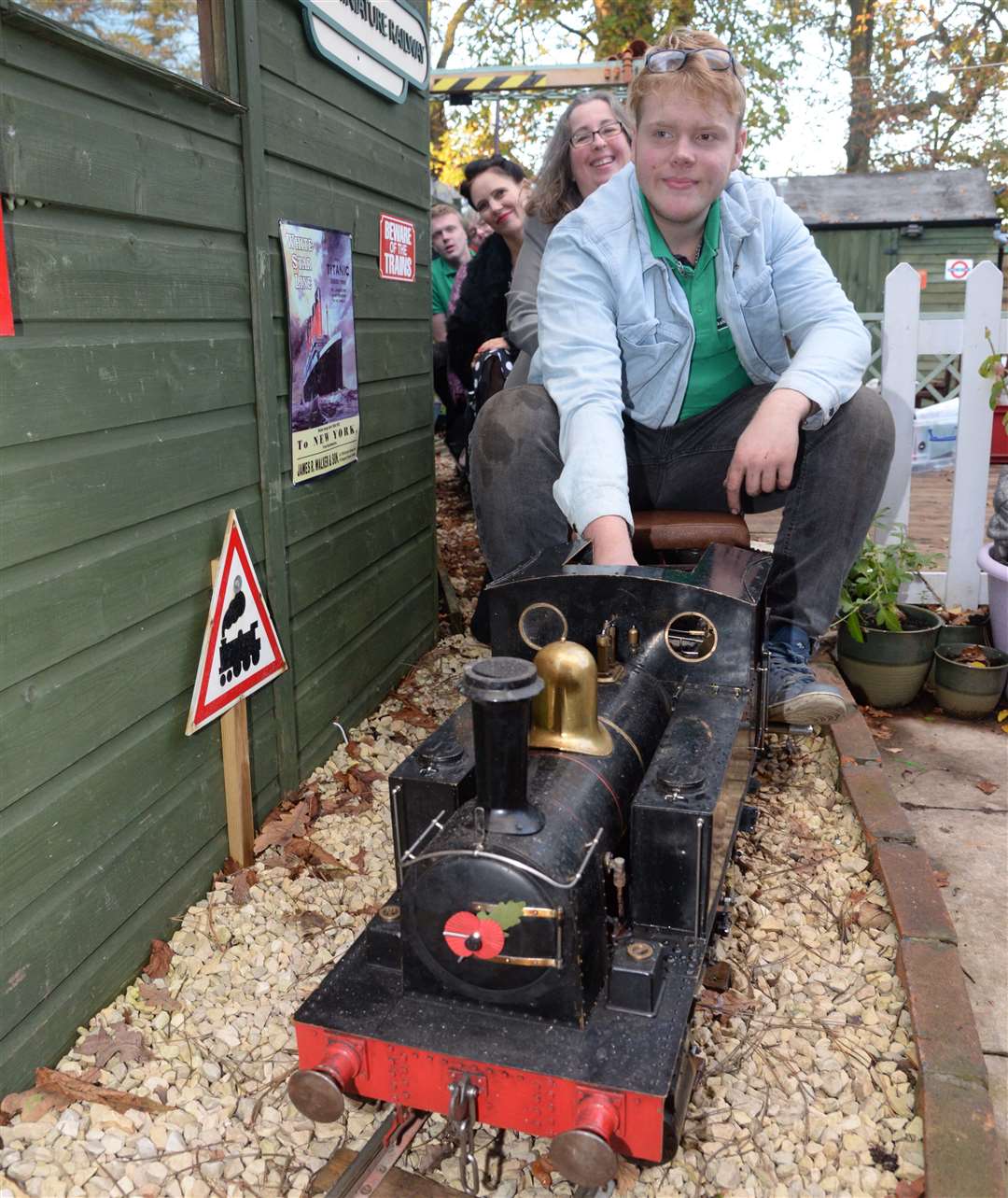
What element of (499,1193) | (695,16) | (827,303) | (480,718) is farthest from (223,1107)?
(695,16)

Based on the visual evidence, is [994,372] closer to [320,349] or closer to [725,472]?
[725,472]

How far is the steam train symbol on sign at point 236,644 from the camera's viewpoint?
274 centimetres

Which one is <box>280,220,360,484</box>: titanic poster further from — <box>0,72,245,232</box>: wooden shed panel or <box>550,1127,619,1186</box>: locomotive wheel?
<box>550,1127,619,1186</box>: locomotive wheel

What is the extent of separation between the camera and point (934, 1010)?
219 centimetres

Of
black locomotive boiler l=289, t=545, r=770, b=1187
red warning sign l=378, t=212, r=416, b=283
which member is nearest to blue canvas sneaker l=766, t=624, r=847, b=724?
black locomotive boiler l=289, t=545, r=770, b=1187

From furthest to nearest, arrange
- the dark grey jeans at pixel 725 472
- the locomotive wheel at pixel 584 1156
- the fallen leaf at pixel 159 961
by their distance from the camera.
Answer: the dark grey jeans at pixel 725 472 → the fallen leaf at pixel 159 961 → the locomotive wheel at pixel 584 1156

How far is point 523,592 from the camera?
2.34 m

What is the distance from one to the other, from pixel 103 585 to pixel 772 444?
5.76ft

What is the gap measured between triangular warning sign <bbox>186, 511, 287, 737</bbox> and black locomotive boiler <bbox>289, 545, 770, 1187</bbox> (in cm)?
88

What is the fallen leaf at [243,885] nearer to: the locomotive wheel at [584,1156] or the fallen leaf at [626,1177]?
the fallen leaf at [626,1177]

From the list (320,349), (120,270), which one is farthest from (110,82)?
(320,349)

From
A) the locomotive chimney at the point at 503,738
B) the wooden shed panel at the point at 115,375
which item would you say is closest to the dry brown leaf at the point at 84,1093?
the locomotive chimney at the point at 503,738

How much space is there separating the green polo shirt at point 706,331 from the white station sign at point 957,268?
1664 cm

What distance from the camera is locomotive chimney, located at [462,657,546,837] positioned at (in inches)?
61.7
